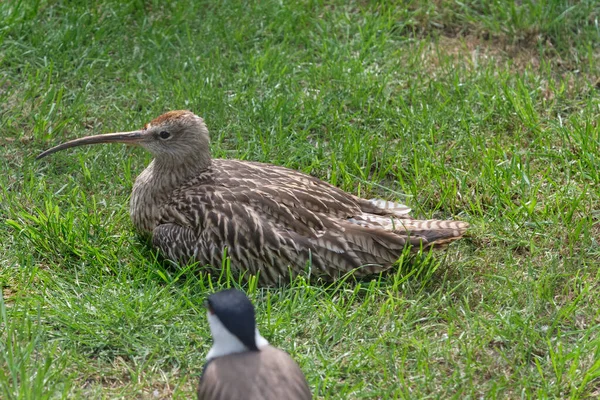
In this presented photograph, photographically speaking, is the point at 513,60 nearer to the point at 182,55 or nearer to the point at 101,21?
the point at 182,55

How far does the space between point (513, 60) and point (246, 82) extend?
1.93 meters

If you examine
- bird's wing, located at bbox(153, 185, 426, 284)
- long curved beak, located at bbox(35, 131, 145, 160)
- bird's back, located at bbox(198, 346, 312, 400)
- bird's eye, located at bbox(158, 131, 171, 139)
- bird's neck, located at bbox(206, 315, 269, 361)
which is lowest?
bird's wing, located at bbox(153, 185, 426, 284)

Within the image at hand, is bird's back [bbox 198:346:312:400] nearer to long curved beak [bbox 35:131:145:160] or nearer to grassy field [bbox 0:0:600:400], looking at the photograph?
grassy field [bbox 0:0:600:400]

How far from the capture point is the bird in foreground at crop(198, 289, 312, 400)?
3.73 meters

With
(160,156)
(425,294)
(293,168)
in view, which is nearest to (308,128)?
(293,168)

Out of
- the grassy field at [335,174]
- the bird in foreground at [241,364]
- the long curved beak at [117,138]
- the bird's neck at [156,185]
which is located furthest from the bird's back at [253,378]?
the long curved beak at [117,138]

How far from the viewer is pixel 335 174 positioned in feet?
19.4

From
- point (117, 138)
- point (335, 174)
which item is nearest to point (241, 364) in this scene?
point (117, 138)

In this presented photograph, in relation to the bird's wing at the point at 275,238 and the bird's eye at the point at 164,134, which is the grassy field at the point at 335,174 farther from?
the bird's eye at the point at 164,134

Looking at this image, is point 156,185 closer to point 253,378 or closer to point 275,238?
point 275,238

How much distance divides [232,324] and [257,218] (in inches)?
53.3

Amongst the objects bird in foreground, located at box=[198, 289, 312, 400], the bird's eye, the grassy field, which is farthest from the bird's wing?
bird in foreground, located at box=[198, 289, 312, 400]

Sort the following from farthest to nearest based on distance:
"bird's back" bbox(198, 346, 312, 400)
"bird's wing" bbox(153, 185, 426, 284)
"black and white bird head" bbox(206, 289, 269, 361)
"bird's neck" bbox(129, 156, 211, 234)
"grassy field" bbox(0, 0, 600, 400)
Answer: "bird's neck" bbox(129, 156, 211, 234) < "bird's wing" bbox(153, 185, 426, 284) < "grassy field" bbox(0, 0, 600, 400) < "black and white bird head" bbox(206, 289, 269, 361) < "bird's back" bbox(198, 346, 312, 400)

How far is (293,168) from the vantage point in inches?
240
